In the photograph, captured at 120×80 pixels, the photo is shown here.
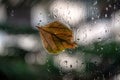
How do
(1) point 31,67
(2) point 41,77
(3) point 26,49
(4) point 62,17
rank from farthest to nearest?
(3) point 26,49 → (1) point 31,67 → (2) point 41,77 → (4) point 62,17

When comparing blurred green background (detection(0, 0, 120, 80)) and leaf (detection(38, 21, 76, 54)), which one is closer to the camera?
leaf (detection(38, 21, 76, 54))

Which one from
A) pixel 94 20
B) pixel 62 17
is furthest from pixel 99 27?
pixel 62 17

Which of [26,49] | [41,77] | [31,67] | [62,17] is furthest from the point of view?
[26,49]

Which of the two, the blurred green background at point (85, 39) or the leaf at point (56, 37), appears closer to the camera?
the leaf at point (56, 37)

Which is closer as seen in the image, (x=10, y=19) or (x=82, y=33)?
(x=82, y=33)

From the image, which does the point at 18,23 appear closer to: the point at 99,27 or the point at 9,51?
the point at 9,51

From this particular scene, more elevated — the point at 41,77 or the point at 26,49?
the point at 26,49

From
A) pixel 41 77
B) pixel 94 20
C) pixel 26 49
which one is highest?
pixel 94 20

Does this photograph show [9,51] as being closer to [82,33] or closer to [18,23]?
[18,23]

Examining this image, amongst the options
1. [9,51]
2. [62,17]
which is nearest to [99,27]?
[62,17]

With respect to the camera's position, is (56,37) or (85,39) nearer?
(56,37)
